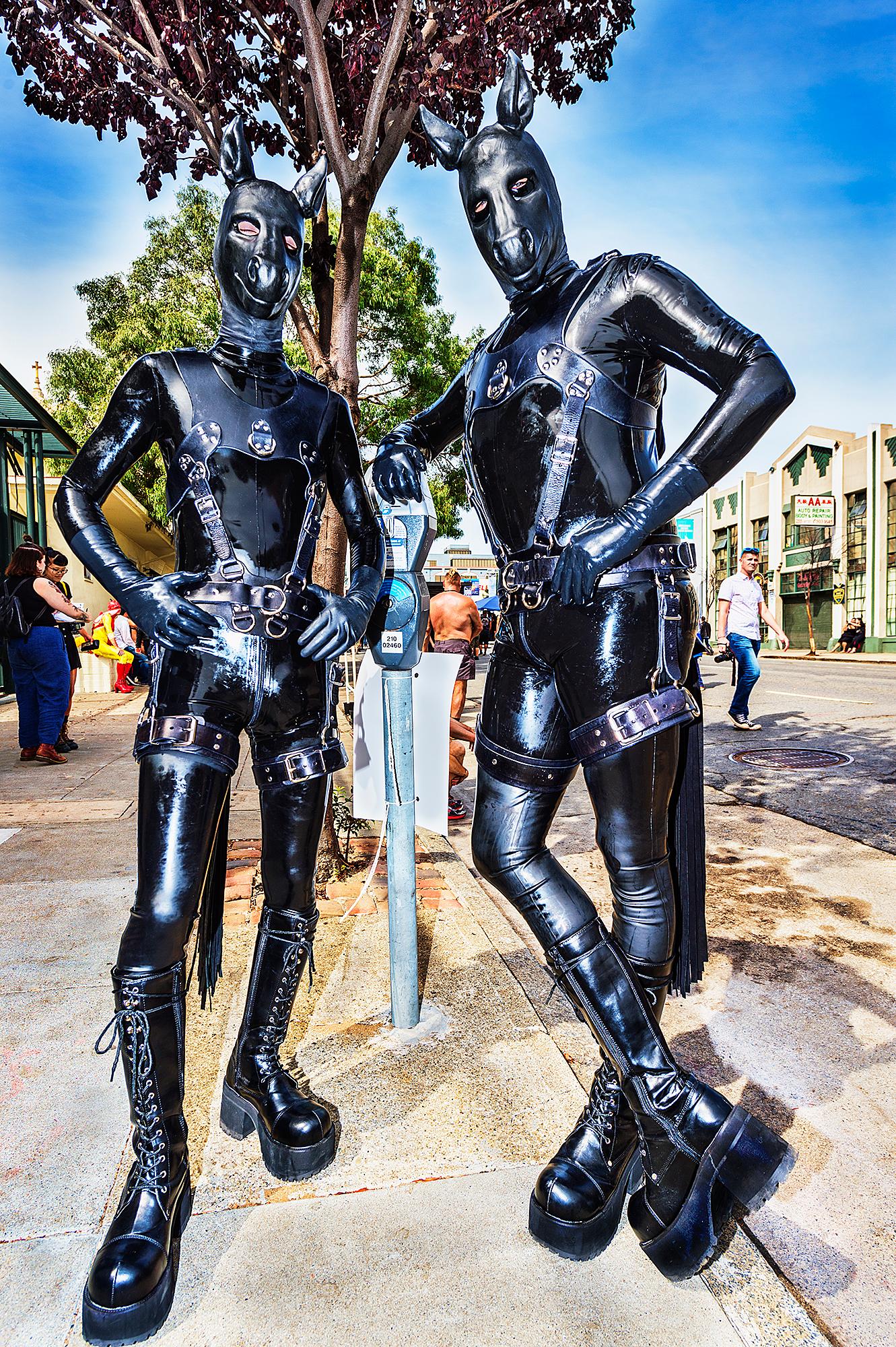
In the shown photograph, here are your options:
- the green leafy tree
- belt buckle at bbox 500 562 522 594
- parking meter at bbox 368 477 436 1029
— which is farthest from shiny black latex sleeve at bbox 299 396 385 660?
the green leafy tree

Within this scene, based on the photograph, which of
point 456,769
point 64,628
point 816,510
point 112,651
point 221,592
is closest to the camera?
point 221,592

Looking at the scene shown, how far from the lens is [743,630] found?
8797 millimetres

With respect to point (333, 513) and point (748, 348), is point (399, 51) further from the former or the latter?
point (748, 348)

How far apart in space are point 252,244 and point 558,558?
99 cm

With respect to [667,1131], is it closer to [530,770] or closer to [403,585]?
[530,770]

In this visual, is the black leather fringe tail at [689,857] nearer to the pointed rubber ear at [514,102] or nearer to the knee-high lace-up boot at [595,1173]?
the knee-high lace-up boot at [595,1173]

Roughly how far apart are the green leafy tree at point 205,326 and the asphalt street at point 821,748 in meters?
7.89

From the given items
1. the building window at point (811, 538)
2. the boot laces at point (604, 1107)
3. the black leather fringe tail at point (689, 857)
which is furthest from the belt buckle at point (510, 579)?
the building window at point (811, 538)

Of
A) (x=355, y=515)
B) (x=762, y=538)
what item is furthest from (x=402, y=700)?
(x=762, y=538)

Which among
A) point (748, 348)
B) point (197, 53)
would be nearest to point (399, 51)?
point (197, 53)

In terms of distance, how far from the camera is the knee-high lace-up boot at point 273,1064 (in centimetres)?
197

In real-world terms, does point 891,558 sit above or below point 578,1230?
above

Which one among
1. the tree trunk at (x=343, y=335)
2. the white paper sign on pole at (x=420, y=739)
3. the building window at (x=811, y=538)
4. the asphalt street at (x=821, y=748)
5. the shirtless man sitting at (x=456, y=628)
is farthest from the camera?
the building window at (x=811, y=538)

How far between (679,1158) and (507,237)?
1.82 metres
